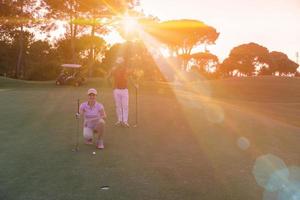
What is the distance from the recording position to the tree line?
48.8 m

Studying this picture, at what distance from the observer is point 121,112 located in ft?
45.5

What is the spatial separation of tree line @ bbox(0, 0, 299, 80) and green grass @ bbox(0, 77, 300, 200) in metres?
10.6

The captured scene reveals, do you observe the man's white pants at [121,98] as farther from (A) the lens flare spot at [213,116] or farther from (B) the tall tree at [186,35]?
(B) the tall tree at [186,35]

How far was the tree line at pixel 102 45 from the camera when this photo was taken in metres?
48.8

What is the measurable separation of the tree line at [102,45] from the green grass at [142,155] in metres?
10.6

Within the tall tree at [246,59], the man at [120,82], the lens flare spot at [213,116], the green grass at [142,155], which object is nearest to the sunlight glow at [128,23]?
the lens flare spot at [213,116]

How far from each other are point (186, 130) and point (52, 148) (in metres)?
4.77

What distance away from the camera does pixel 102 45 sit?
5888cm

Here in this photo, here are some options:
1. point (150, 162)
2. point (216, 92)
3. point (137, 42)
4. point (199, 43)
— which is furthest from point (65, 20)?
point (150, 162)

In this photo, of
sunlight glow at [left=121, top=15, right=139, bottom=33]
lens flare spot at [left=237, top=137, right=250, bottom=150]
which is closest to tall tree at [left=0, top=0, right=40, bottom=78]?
sunlight glow at [left=121, top=15, right=139, bottom=33]

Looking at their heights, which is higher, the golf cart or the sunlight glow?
the sunlight glow

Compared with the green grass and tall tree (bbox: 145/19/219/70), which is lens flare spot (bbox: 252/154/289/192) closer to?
the green grass

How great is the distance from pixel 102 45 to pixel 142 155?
164ft

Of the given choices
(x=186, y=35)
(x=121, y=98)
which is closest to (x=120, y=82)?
(x=121, y=98)
